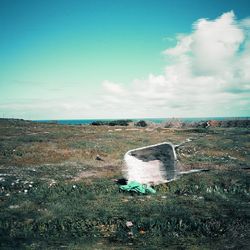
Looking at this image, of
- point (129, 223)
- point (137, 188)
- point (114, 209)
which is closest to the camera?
point (129, 223)

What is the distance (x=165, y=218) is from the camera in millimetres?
9016

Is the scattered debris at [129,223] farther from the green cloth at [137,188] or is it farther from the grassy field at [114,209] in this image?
the green cloth at [137,188]

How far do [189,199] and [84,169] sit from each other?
6.99m

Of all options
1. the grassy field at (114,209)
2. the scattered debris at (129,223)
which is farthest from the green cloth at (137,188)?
the scattered debris at (129,223)

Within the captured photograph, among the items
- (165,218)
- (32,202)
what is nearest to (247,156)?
(165,218)

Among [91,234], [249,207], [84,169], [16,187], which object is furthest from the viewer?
[84,169]

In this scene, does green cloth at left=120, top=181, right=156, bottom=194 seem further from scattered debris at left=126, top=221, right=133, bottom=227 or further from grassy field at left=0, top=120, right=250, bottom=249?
scattered debris at left=126, top=221, right=133, bottom=227

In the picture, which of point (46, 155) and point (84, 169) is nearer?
point (84, 169)

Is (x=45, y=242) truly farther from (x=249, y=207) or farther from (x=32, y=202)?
(x=249, y=207)

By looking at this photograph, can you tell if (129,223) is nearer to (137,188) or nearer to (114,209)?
(114,209)

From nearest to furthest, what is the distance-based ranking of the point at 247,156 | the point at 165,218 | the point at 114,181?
the point at 165,218 < the point at 114,181 < the point at 247,156

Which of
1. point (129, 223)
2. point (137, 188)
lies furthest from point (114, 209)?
point (137, 188)

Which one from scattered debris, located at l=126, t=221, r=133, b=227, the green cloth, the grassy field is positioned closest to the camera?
the grassy field

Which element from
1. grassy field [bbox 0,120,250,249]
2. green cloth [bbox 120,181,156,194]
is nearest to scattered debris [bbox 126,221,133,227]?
grassy field [bbox 0,120,250,249]
